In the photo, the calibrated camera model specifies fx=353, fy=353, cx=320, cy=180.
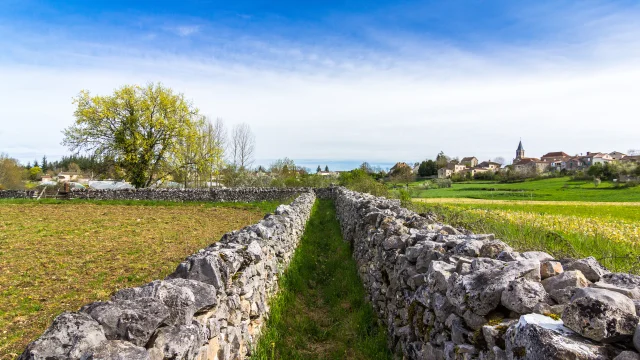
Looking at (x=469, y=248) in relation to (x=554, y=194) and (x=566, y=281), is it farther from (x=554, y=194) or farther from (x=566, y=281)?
(x=554, y=194)

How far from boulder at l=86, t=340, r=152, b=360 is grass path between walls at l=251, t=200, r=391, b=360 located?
283 cm

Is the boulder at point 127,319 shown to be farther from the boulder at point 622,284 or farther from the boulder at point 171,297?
the boulder at point 622,284

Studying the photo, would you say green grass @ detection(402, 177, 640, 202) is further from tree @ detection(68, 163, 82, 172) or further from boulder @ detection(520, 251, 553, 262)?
tree @ detection(68, 163, 82, 172)

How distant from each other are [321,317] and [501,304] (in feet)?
15.5

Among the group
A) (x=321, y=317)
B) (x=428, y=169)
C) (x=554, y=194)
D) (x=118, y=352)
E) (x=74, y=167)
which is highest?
(x=74, y=167)

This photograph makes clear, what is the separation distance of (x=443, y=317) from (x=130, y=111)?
1551 inches

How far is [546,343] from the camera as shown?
1.96 metres

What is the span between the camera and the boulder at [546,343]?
6.17 ft

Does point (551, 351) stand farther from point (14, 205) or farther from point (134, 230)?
point (14, 205)

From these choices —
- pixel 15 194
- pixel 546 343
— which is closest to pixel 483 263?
pixel 546 343

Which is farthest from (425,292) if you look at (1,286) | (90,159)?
(90,159)

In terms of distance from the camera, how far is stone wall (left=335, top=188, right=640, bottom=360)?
6.37 feet

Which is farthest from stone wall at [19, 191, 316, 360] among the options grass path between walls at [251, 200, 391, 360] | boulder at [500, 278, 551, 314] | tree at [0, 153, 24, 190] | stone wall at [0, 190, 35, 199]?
tree at [0, 153, 24, 190]

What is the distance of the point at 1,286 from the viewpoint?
7930 mm
